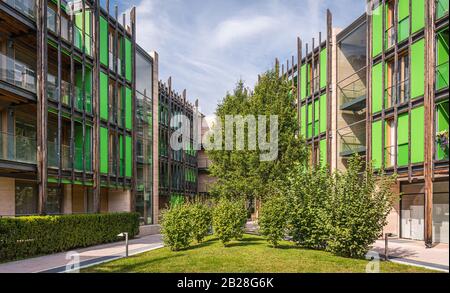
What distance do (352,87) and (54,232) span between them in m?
20.9

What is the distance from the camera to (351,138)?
1079 inches

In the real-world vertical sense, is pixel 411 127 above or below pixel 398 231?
above

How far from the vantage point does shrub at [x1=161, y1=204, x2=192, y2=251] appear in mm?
14867

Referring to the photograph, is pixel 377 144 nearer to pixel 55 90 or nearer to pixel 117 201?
pixel 117 201

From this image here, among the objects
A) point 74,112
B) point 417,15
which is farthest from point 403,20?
point 74,112

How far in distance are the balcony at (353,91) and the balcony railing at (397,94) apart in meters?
4.05

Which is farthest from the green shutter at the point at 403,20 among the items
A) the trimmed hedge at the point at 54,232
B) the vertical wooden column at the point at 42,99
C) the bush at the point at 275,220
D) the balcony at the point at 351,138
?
the trimmed hedge at the point at 54,232

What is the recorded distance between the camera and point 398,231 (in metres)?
21.2

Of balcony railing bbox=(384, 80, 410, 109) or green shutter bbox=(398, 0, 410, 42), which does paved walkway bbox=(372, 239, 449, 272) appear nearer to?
balcony railing bbox=(384, 80, 410, 109)

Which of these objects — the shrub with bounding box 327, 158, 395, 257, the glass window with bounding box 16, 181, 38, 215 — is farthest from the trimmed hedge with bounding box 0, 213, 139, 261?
the shrub with bounding box 327, 158, 395, 257

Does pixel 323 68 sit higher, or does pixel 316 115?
pixel 323 68

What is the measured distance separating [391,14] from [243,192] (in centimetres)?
1262
